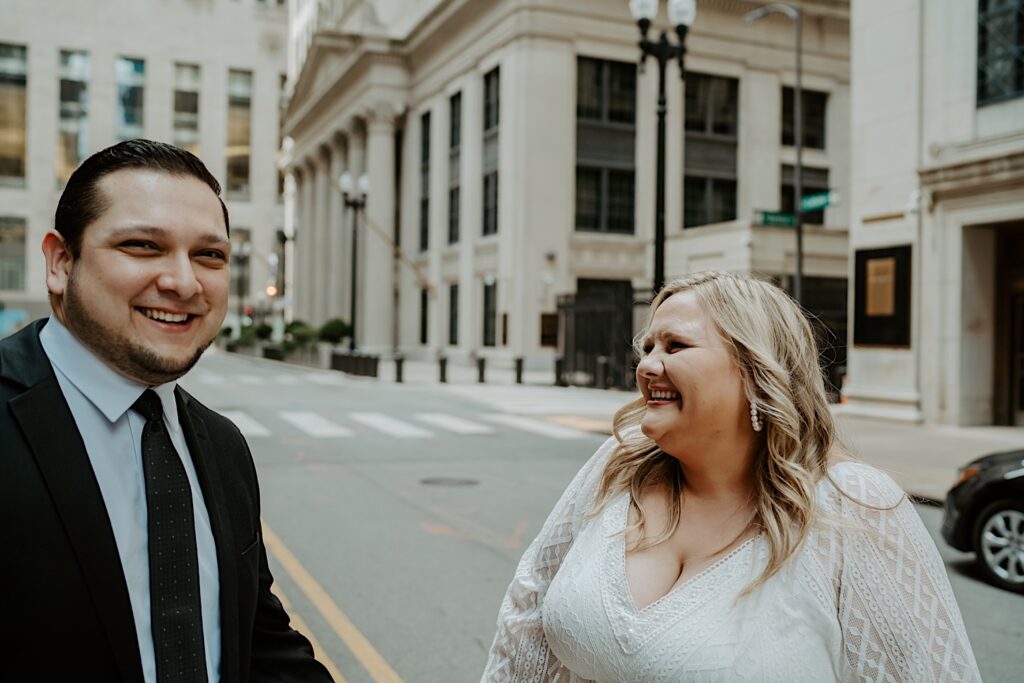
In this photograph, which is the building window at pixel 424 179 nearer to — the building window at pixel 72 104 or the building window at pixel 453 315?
the building window at pixel 453 315

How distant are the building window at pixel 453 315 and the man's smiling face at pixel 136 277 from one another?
1777 inches

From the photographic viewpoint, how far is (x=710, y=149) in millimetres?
44156

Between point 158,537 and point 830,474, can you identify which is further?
point 830,474

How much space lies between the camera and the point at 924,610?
7.03ft

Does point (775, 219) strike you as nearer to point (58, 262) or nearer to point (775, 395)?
point (775, 395)

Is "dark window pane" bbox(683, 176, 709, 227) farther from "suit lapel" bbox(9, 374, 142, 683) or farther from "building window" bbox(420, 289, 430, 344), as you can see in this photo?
"suit lapel" bbox(9, 374, 142, 683)

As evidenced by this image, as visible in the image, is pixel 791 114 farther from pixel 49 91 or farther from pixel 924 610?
pixel 49 91

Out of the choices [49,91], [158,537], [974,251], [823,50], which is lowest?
[158,537]

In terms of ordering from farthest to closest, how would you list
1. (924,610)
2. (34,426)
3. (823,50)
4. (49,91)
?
(49,91) < (823,50) < (924,610) < (34,426)

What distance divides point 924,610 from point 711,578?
46 centimetres

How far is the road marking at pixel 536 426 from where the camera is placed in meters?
17.8

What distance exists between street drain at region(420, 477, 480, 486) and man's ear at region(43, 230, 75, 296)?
994cm

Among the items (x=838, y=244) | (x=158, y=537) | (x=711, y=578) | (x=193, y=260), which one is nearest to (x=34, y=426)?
(x=158, y=537)

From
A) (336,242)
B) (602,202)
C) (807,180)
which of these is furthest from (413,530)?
(336,242)
